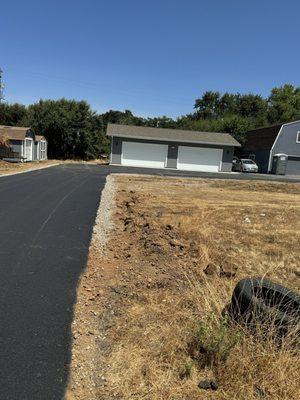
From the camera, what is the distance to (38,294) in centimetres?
500

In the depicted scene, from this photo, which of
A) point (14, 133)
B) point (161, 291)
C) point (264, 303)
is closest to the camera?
point (264, 303)

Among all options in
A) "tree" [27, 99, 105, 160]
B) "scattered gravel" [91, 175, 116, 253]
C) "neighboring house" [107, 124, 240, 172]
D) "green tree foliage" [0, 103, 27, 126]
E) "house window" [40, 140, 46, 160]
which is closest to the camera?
"scattered gravel" [91, 175, 116, 253]

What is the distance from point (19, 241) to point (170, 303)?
3639 mm

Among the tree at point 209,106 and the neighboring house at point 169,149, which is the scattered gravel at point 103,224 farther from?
the tree at point 209,106

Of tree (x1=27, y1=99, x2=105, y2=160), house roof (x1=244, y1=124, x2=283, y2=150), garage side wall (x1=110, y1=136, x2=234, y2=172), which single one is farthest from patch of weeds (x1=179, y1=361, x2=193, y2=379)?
tree (x1=27, y1=99, x2=105, y2=160)

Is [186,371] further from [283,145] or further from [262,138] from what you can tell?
[262,138]

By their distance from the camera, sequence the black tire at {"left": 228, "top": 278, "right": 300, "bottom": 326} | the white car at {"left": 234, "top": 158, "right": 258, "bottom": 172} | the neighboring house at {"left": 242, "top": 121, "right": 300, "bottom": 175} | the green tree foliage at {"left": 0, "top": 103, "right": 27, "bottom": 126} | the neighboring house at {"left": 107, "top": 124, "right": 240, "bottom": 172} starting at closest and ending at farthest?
the black tire at {"left": 228, "top": 278, "right": 300, "bottom": 326} < the neighboring house at {"left": 107, "top": 124, "right": 240, "bottom": 172} < the neighboring house at {"left": 242, "top": 121, "right": 300, "bottom": 175} < the white car at {"left": 234, "top": 158, "right": 258, "bottom": 172} < the green tree foliage at {"left": 0, "top": 103, "right": 27, "bottom": 126}

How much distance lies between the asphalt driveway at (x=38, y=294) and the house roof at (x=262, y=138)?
34.9 m

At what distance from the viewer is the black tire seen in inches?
161

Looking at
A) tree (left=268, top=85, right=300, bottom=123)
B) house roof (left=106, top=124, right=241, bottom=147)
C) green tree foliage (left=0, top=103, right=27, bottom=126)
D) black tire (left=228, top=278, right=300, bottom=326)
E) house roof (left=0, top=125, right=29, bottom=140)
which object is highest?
tree (left=268, top=85, right=300, bottom=123)

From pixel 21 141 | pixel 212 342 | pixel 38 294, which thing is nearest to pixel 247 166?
pixel 21 141

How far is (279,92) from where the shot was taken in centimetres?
7038

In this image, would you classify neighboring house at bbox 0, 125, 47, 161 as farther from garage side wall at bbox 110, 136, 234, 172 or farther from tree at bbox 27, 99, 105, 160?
garage side wall at bbox 110, 136, 234, 172

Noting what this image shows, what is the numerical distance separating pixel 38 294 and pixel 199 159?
122 ft
